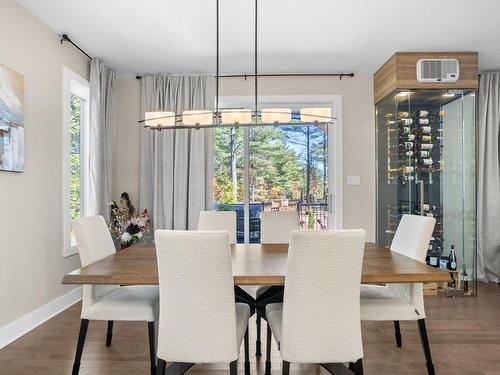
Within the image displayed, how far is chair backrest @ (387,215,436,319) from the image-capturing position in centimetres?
238

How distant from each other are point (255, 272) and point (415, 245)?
3.89 ft

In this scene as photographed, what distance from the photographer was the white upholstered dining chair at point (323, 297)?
168cm

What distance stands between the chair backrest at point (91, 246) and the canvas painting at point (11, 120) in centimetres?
84

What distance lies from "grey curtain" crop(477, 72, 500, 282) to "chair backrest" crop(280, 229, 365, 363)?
12.4 feet

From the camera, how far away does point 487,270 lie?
15.6 feet

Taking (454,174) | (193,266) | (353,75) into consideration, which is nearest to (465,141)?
(454,174)

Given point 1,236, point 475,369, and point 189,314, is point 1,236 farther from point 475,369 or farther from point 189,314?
point 475,369

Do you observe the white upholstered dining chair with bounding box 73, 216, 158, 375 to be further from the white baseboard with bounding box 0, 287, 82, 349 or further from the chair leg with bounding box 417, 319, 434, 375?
the chair leg with bounding box 417, 319, 434, 375

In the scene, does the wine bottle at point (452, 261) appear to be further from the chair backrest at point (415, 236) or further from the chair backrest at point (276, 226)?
the chair backrest at point (276, 226)

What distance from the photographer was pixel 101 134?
14.4ft

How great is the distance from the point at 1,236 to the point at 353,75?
13.5 feet

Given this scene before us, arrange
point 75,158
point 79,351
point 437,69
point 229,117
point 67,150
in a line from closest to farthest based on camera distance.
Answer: point 79,351 < point 229,117 < point 67,150 < point 437,69 < point 75,158

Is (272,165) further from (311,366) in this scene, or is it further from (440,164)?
(311,366)

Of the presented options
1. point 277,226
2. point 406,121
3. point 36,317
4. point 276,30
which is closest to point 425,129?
point 406,121
